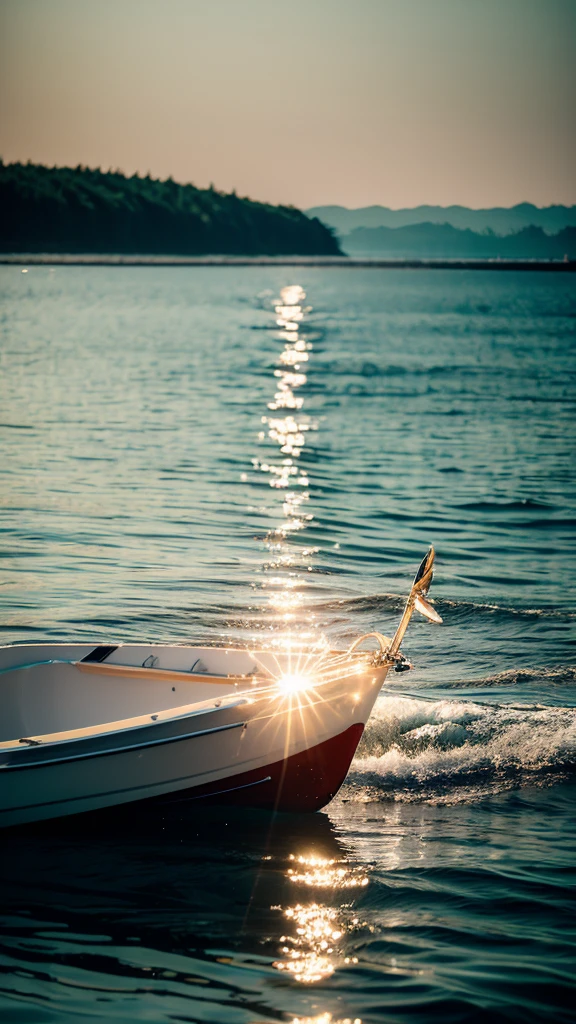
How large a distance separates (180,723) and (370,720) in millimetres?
3041

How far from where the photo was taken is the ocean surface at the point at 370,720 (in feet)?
22.7

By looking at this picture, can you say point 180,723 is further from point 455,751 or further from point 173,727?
point 455,751

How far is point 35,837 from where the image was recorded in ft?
28.7

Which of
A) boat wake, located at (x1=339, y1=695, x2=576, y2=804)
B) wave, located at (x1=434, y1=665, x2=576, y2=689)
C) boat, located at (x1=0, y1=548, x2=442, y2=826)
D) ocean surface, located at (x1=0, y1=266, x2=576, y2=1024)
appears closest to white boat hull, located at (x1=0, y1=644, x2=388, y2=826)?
boat, located at (x1=0, y1=548, x2=442, y2=826)

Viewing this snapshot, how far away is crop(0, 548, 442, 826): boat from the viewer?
28.1 ft

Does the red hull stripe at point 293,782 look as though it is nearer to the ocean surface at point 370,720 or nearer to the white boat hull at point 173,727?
the white boat hull at point 173,727

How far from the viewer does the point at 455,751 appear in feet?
34.7

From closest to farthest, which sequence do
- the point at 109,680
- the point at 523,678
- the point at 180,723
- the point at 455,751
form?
the point at 180,723 → the point at 109,680 → the point at 455,751 → the point at 523,678

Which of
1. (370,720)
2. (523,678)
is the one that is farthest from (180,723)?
(523,678)

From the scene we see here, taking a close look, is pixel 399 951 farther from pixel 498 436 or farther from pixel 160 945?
pixel 498 436

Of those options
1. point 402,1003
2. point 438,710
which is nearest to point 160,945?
point 402,1003

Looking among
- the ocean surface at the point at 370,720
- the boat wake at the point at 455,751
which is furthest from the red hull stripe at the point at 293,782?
the boat wake at the point at 455,751

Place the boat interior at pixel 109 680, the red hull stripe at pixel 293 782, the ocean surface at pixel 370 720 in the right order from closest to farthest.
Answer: the ocean surface at pixel 370 720, the red hull stripe at pixel 293 782, the boat interior at pixel 109 680

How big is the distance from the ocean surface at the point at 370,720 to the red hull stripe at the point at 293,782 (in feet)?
0.64
